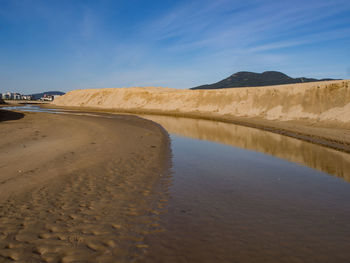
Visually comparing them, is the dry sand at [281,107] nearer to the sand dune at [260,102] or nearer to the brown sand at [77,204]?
the sand dune at [260,102]

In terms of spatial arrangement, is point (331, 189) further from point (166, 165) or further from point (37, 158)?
point (37, 158)

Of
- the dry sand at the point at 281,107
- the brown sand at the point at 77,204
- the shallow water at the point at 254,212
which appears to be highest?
the dry sand at the point at 281,107

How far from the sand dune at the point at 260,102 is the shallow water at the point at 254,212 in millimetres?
13649

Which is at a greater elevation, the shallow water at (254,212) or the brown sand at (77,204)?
the brown sand at (77,204)

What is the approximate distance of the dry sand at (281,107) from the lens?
60.2 ft

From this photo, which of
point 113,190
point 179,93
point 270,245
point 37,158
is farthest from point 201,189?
point 179,93

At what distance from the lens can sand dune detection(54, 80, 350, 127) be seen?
2267cm

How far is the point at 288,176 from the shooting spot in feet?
27.4

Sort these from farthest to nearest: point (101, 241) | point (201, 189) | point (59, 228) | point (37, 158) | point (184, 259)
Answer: point (37, 158), point (201, 189), point (59, 228), point (101, 241), point (184, 259)

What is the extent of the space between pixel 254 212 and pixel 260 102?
30.5 meters

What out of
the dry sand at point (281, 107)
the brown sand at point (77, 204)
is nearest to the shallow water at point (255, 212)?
the brown sand at point (77, 204)

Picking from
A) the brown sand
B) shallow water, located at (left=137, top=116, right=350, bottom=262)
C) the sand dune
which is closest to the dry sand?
the sand dune

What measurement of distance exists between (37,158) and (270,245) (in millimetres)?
8444

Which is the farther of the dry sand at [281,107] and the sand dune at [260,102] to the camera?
the sand dune at [260,102]
